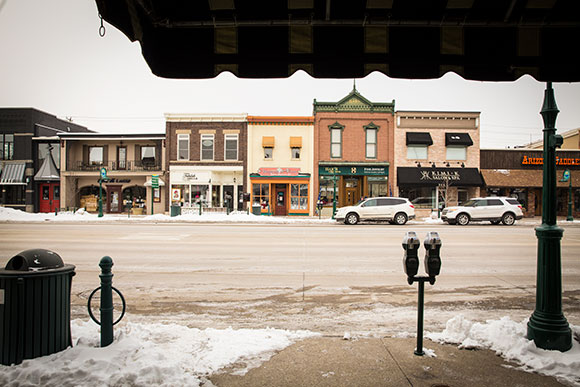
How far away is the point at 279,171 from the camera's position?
30.4m

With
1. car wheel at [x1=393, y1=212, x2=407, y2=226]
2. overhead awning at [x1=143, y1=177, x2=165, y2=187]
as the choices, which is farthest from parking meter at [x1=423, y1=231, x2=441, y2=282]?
overhead awning at [x1=143, y1=177, x2=165, y2=187]

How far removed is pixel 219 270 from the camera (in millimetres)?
8820

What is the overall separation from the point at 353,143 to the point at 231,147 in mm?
9750

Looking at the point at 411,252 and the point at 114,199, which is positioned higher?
the point at 114,199

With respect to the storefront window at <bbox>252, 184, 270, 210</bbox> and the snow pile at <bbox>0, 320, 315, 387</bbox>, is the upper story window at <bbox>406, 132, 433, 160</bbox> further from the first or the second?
the snow pile at <bbox>0, 320, 315, 387</bbox>

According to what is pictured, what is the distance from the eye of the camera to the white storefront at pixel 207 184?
31047 mm

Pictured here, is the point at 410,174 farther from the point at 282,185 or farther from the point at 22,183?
the point at 22,183

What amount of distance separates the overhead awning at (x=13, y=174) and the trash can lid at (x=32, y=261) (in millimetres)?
37025

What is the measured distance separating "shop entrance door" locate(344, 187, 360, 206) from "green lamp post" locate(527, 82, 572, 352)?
27010 mm

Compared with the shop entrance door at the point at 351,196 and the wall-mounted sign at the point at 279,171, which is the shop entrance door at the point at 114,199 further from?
the shop entrance door at the point at 351,196

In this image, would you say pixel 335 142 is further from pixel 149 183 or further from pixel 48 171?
pixel 48 171

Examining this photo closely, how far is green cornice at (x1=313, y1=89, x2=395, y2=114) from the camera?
30.1 m

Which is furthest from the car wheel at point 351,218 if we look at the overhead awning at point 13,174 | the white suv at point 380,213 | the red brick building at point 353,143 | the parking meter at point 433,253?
the overhead awning at point 13,174

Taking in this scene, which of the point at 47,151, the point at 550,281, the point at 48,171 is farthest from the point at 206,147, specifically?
the point at 550,281
